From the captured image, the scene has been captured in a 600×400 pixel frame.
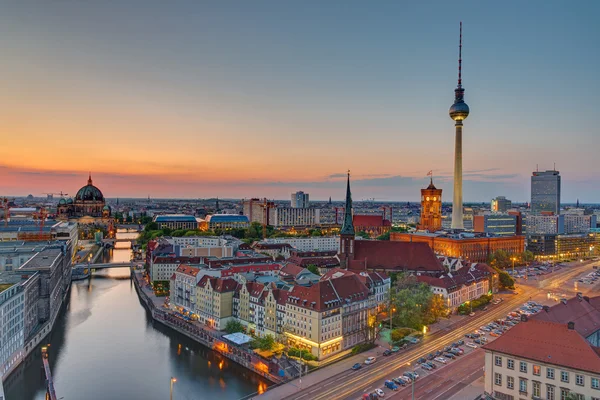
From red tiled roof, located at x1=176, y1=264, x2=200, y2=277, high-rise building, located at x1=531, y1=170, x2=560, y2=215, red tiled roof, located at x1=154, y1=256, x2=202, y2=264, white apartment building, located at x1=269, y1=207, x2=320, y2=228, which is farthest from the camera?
high-rise building, located at x1=531, y1=170, x2=560, y2=215

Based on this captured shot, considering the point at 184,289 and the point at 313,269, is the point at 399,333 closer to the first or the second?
the point at 313,269

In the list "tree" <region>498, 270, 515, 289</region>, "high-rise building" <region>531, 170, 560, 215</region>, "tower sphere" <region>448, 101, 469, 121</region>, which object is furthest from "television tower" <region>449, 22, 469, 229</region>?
"high-rise building" <region>531, 170, 560, 215</region>

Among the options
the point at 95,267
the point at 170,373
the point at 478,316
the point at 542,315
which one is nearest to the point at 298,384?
the point at 170,373

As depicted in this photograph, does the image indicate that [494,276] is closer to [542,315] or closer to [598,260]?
[542,315]

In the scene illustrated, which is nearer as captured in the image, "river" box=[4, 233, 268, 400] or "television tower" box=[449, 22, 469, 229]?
"river" box=[4, 233, 268, 400]

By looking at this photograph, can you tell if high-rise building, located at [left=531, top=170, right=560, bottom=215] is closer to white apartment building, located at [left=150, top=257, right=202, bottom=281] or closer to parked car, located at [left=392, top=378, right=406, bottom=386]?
white apartment building, located at [left=150, top=257, right=202, bottom=281]

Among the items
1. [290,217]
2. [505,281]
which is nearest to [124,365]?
[505,281]
